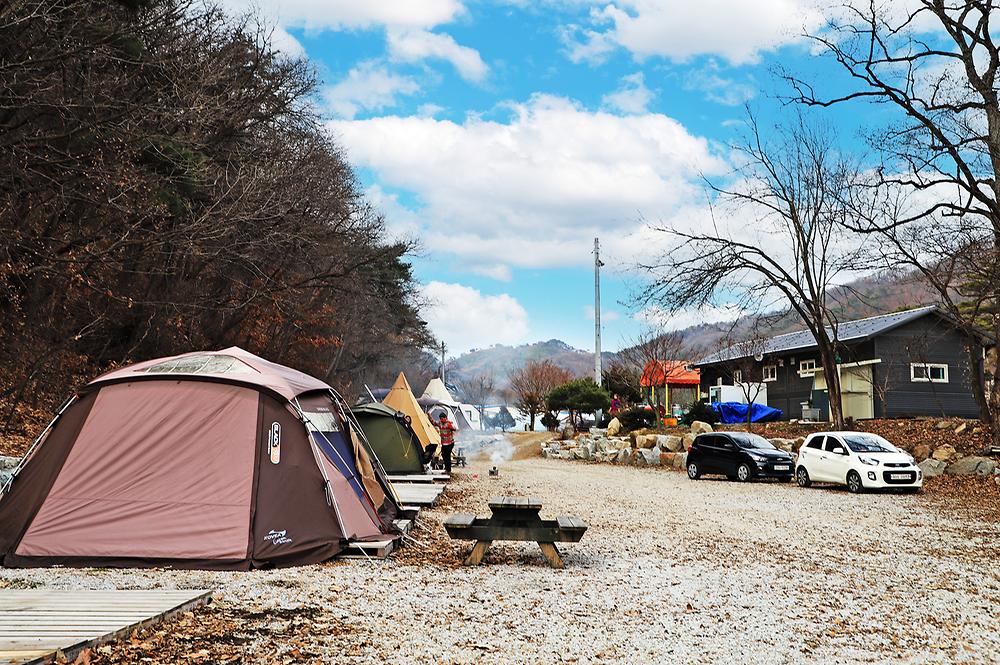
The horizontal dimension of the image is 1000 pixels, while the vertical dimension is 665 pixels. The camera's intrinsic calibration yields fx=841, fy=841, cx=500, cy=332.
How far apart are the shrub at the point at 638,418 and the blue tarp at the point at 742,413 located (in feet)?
10.8

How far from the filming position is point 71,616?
5.48 m

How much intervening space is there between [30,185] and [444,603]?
11.4 m

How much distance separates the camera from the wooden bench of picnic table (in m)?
8.94

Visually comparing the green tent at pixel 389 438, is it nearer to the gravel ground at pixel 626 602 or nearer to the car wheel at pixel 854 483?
the gravel ground at pixel 626 602

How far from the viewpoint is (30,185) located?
14203mm

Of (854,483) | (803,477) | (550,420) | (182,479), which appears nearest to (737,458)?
(803,477)

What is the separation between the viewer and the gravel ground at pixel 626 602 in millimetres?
5602

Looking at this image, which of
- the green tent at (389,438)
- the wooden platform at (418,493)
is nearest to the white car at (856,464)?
the wooden platform at (418,493)

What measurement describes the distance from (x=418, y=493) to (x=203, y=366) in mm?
7338

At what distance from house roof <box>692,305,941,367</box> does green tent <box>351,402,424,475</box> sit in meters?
17.8

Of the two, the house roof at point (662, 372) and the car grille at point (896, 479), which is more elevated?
the house roof at point (662, 372)

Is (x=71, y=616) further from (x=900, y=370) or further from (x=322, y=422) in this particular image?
(x=900, y=370)

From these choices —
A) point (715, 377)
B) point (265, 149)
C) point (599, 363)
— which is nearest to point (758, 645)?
point (265, 149)

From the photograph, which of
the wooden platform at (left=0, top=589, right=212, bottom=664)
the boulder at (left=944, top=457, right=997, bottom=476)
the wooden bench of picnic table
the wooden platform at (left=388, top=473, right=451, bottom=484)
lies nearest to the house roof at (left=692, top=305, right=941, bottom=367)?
the boulder at (left=944, top=457, right=997, bottom=476)
